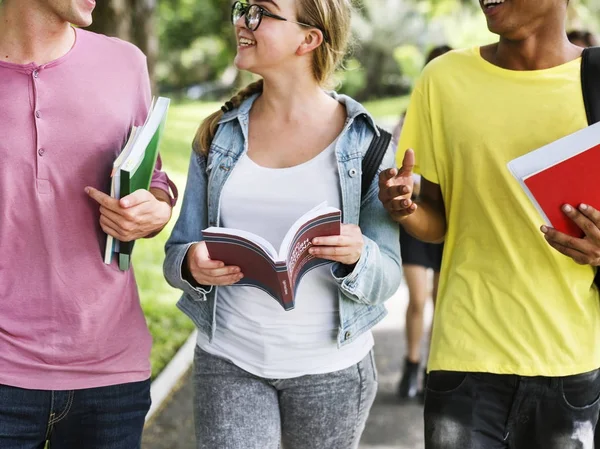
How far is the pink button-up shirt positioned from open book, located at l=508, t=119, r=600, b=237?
1.36 meters

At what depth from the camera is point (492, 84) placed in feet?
9.87

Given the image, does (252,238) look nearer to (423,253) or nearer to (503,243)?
(503,243)

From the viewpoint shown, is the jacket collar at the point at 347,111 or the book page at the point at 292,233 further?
the jacket collar at the point at 347,111

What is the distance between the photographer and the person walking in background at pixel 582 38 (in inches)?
244

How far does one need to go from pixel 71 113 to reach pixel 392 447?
3515 mm

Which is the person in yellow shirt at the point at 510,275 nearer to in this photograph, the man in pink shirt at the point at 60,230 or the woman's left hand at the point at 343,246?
the woman's left hand at the point at 343,246

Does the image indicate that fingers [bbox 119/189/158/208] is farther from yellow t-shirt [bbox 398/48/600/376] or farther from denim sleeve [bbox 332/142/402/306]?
yellow t-shirt [bbox 398/48/600/376]

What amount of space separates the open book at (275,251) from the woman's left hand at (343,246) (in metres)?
0.02

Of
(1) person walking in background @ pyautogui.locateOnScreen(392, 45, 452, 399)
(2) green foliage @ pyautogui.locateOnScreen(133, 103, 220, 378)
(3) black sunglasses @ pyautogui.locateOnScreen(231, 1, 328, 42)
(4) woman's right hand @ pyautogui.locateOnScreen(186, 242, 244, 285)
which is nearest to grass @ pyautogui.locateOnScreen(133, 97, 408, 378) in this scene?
(2) green foliage @ pyautogui.locateOnScreen(133, 103, 220, 378)

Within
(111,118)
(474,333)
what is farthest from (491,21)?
(111,118)

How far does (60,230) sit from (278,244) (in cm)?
74

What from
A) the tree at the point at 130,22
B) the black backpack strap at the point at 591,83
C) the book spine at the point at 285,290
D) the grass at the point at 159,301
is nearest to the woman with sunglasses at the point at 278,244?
the book spine at the point at 285,290

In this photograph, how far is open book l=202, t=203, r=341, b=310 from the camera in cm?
258

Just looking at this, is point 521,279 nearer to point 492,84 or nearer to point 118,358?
point 492,84
